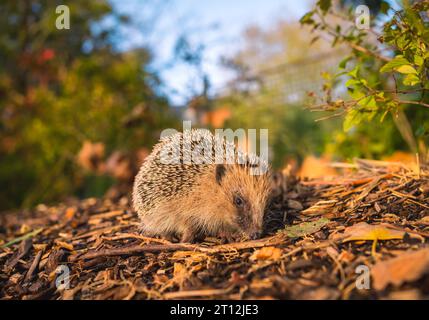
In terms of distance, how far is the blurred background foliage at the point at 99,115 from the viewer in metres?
7.60

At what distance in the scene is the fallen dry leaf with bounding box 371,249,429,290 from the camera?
91.2 inches

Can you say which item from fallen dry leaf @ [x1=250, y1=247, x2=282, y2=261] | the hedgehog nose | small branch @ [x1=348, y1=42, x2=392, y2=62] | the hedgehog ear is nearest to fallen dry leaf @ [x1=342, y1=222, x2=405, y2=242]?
fallen dry leaf @ [x1=250, y1=247, x2=282, y2=261]

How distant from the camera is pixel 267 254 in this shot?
3.05 m

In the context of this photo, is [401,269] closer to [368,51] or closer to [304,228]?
[304,228]

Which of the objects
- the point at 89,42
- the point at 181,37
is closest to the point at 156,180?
the point at 181,37

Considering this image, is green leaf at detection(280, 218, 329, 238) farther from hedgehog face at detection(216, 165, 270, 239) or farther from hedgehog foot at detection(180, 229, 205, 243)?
hedgehog foot at detection(180, 229, 205, 243)

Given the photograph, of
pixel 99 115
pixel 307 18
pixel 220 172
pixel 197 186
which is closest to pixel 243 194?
pixel 220 172

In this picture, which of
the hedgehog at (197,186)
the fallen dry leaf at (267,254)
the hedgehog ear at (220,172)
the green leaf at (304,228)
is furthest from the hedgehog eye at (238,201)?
the fallen dry leaf at (267,254)

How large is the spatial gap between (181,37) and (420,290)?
708 centimetres

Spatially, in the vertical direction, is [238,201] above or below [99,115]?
below

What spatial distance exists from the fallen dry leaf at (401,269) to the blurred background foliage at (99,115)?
3.50 metres

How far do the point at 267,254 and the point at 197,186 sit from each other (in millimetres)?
1485
